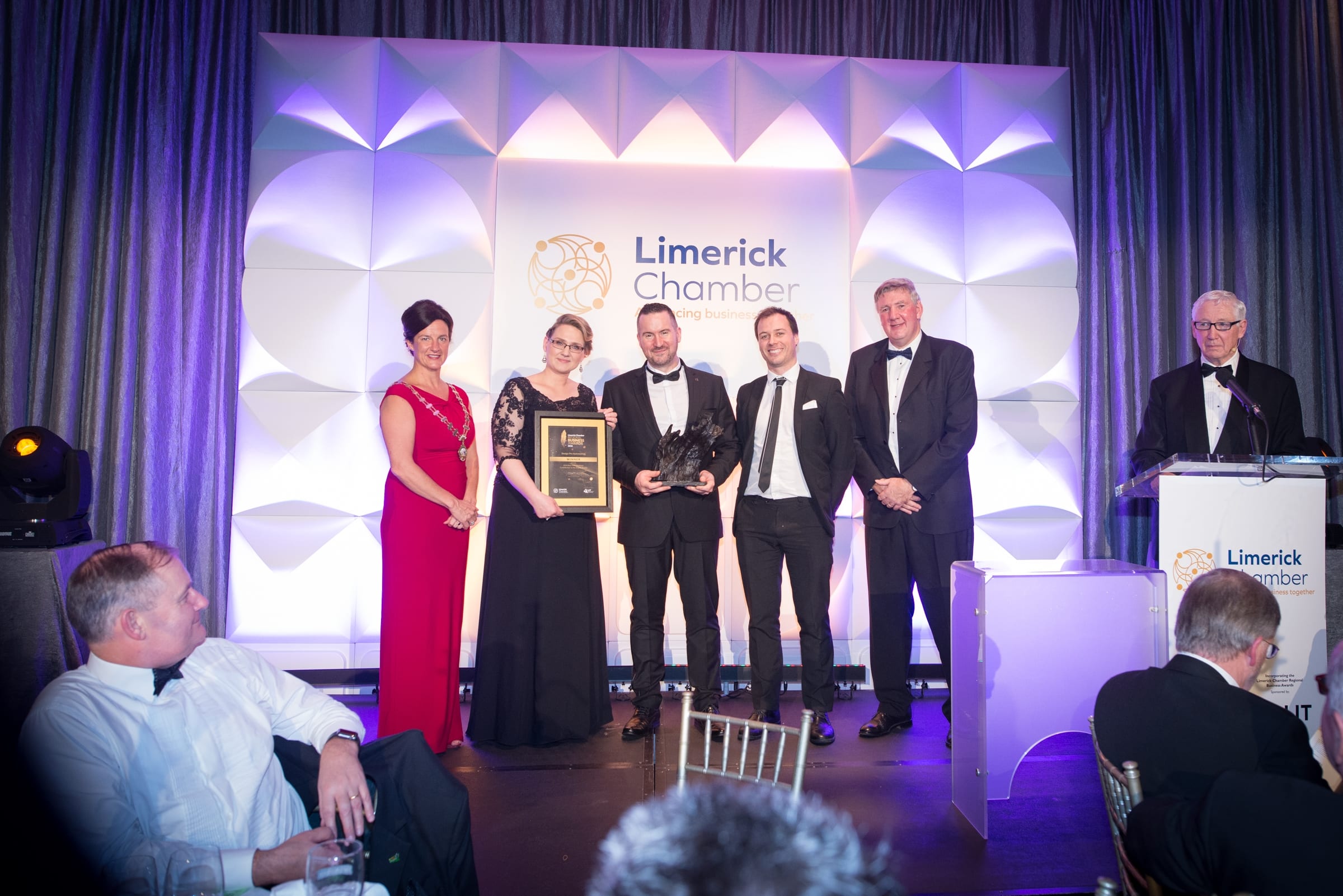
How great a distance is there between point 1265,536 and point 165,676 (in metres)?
3.76

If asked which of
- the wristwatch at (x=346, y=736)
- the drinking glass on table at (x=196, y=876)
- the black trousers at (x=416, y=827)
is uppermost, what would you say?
the drinking glass on table at (x=196, y=876)

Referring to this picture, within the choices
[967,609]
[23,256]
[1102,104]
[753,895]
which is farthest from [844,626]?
[23,256]

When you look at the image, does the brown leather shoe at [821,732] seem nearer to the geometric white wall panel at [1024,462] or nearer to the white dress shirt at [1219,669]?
the geometric white wall panel at [1024,462]

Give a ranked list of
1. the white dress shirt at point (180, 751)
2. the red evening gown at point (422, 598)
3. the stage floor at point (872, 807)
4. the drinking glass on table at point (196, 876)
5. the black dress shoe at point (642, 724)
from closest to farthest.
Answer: the drinking glass on table at point (196, 876) < the white dress shirt at point (180, 751) < the stage floor at point (872, 807) < the red evening gown at point (422, 598) < the black dress shoe at point (642, 724)

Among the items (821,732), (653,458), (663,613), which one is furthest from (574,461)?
(821,732)

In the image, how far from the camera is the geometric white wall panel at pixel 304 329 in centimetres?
516

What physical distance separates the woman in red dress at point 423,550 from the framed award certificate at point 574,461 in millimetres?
418

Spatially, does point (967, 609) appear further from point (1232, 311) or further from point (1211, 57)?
point (1211, 57)

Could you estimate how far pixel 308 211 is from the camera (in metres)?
5.23

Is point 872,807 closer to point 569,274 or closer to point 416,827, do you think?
point 416,827

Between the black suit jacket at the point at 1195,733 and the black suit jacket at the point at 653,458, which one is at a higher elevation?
the black suit jacket at the point at 653,458

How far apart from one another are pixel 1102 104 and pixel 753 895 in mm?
6243

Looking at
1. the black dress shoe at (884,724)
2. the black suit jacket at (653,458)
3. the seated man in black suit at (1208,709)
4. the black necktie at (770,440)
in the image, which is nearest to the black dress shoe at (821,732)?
the black dress shoe at (884,724)

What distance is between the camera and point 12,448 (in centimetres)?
373
